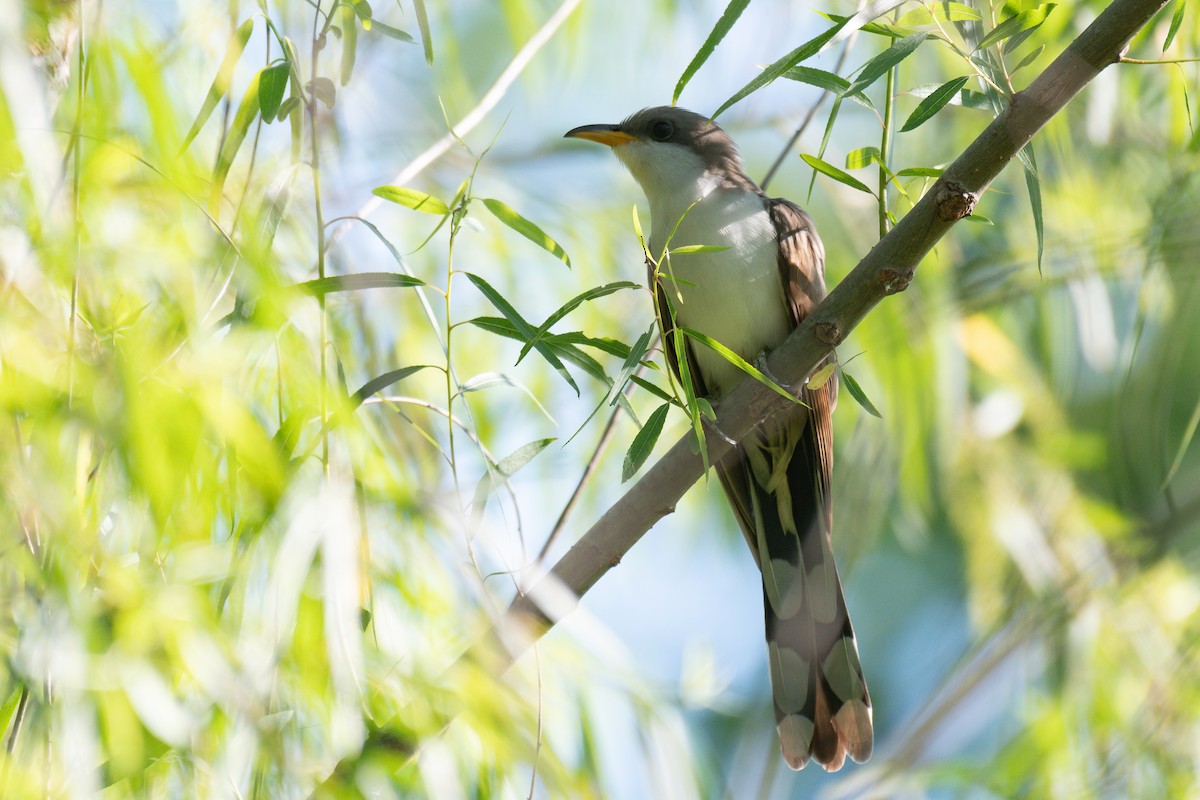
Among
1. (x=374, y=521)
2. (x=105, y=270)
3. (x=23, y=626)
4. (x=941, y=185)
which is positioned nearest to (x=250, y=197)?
(x=105, y=270)

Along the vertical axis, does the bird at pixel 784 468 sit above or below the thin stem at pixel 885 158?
below

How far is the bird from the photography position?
2656 millimetres

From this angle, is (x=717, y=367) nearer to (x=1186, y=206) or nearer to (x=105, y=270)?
(x=1186, y=206)

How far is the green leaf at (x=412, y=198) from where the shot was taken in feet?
5.54

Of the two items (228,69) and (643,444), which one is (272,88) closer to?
(228,69)

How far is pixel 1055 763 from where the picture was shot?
7.66 feet

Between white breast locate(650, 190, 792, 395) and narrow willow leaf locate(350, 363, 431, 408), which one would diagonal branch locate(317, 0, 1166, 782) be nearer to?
narrow willow leaf locate(350, 363, 431, 408)

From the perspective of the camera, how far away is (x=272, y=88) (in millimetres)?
1589

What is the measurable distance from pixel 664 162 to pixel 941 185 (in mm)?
1778

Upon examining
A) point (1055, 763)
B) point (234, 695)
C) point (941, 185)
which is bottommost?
point (1055, 763)

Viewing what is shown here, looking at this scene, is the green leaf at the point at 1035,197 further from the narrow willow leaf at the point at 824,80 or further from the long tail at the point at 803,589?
the long tail at the point at 803,589

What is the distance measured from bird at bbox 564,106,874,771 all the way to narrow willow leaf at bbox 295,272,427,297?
3.70 feet

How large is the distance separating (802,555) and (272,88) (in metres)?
1.78

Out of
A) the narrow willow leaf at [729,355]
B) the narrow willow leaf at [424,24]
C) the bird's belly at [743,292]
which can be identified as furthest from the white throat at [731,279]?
the narrow willow leaf at [424,24]
